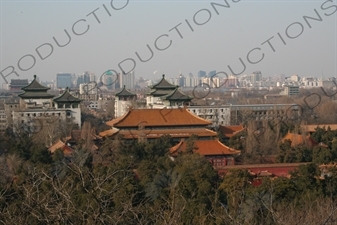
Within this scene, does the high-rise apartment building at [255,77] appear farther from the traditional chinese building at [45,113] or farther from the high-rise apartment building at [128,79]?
the traditional chinese building at [45,113]

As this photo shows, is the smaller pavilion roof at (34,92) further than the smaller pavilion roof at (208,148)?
Yes

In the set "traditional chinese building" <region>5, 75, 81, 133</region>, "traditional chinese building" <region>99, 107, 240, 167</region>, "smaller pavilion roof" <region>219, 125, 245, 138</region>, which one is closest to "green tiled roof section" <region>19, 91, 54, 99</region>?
"traditional chinese building" <region>5, 75, 81, 133</region>

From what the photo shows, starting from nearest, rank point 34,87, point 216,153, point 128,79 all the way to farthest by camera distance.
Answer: point 216,153 → point 34,87 → point 128,79

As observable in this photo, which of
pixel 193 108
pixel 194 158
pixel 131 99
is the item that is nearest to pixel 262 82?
pixel 131 99

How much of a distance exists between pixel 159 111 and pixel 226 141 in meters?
2.08

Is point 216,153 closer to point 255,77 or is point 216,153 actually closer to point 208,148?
point 208,148

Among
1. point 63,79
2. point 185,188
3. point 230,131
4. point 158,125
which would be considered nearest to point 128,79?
point 63,79

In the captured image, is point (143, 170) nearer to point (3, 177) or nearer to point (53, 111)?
point (3, 177)

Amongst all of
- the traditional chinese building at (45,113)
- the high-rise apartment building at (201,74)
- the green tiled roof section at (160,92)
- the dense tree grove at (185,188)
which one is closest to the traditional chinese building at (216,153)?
the dense tree grove at (185,188)

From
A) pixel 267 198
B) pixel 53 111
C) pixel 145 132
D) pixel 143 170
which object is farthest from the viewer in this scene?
pixel 53 111

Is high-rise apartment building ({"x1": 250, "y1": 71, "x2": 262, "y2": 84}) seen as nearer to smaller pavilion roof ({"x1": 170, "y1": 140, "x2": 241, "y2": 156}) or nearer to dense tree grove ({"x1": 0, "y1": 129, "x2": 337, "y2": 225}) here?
smaller pavilion roof ({"x1": 170, "y1": 140, "x2": 241, "y2": 156})

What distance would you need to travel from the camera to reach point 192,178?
32.5ft

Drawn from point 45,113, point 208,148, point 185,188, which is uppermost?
point 45,113

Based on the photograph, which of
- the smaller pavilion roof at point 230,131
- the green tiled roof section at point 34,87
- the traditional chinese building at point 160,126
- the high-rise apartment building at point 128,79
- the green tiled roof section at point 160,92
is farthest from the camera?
the high-rise apartment building at point 128,79
